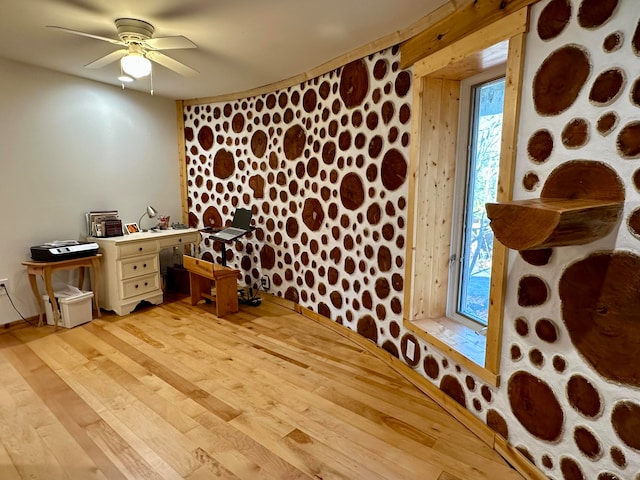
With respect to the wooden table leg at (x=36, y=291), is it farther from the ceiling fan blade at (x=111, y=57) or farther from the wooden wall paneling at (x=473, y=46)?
the wooden wall paneling at (x=473, y=46)

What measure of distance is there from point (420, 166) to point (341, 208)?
98cm

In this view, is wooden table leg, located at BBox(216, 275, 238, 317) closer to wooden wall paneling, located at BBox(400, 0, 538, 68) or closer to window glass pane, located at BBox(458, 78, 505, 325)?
window glass pane, located at BBox(458, 78, 505, 325)

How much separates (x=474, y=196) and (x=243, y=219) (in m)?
2.49

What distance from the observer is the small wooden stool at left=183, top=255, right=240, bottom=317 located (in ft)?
12.0

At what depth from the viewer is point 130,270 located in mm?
3732

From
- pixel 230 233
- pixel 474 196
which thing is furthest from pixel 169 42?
pixel 474 196

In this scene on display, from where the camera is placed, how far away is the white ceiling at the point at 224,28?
2150 millimetres

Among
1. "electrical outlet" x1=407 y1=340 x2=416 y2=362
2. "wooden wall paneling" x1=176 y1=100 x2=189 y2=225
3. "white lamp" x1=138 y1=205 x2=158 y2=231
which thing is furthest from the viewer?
"wooden wall paneling" x1=176 y1=100 x2=189 y2=225

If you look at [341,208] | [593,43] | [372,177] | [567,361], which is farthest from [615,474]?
[341,208]

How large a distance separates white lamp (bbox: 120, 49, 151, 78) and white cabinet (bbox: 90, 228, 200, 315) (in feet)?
5.77

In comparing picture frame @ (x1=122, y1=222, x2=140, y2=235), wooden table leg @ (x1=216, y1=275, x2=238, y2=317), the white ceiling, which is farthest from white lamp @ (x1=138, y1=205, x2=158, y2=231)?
the white ceiling

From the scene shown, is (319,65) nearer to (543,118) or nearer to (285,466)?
(543,118)

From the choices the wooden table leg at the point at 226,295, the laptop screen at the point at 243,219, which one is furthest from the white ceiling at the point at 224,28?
the wooden table leg at the point at 226,295

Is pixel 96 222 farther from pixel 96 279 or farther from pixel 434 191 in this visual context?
pixel 434 191
